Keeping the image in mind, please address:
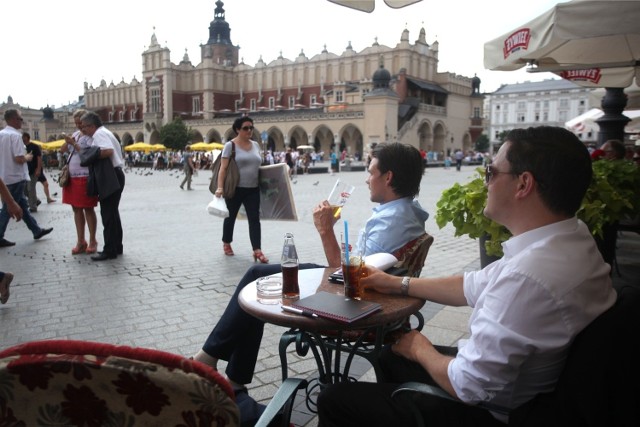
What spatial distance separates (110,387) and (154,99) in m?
73.0

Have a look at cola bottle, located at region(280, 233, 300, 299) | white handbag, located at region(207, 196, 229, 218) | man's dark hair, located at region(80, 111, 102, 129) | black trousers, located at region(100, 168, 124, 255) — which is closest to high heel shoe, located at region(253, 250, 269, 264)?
white handbag, located at region(207, 196, 229, 218)

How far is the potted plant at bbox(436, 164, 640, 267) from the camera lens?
3668 mm

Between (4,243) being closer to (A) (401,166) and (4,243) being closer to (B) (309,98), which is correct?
(A) (401,166)

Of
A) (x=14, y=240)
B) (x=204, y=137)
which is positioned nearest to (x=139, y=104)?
(x=204, y=137)

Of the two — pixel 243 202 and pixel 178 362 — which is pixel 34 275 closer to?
pixel 243 202

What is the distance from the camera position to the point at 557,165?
151cm

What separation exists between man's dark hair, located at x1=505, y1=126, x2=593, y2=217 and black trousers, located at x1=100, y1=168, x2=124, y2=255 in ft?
17.2

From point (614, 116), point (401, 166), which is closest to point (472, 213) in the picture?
point (401, 166)

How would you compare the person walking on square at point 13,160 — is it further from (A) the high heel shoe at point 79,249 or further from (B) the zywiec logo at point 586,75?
(B) the zywiec logo at point 586,75

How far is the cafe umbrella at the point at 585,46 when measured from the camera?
3.53 m

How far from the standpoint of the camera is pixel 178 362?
87 cm

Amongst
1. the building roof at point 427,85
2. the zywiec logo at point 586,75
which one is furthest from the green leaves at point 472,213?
the building roof at point 427,85

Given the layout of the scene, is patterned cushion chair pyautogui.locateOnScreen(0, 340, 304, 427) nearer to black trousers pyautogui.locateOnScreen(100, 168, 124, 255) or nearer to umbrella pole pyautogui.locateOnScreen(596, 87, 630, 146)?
black trousers pyautogui.locateOnScreen(100, 168, 124, 255)

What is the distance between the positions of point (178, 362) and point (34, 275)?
527 cm
